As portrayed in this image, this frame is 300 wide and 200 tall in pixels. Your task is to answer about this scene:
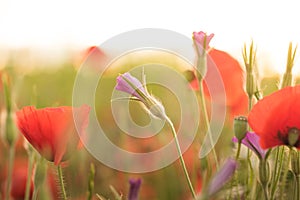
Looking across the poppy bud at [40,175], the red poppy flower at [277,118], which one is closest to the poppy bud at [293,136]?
the red poppy flower at [277,118]

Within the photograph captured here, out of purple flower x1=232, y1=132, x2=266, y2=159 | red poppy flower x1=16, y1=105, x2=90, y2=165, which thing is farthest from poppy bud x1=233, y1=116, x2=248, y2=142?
red poppy flower x1=16, y1=105, x2=90, y2=165

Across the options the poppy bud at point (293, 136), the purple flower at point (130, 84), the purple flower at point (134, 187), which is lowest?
the purple flower at point (134, 187)

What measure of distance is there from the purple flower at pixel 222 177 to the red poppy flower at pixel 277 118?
12cm

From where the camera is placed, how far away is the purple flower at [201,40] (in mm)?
647

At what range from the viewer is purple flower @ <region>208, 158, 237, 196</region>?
451 millimetres

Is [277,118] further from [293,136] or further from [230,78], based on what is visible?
[230,78]

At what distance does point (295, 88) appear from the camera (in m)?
A: 0.61

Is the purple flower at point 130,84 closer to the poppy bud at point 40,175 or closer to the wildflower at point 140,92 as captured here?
the wildflower at point 140,92

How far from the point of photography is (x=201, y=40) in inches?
25.7

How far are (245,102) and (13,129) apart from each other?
0.37 meters

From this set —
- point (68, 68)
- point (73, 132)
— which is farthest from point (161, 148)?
point (68, 68)

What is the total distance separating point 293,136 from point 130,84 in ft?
0.53

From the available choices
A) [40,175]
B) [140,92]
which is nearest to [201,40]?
[140,92]

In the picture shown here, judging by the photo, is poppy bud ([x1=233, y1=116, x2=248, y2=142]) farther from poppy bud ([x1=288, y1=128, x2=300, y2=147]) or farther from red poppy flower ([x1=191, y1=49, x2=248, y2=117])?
red poppy flower ([x1=191, y1=49, x2=248, y2=117])
